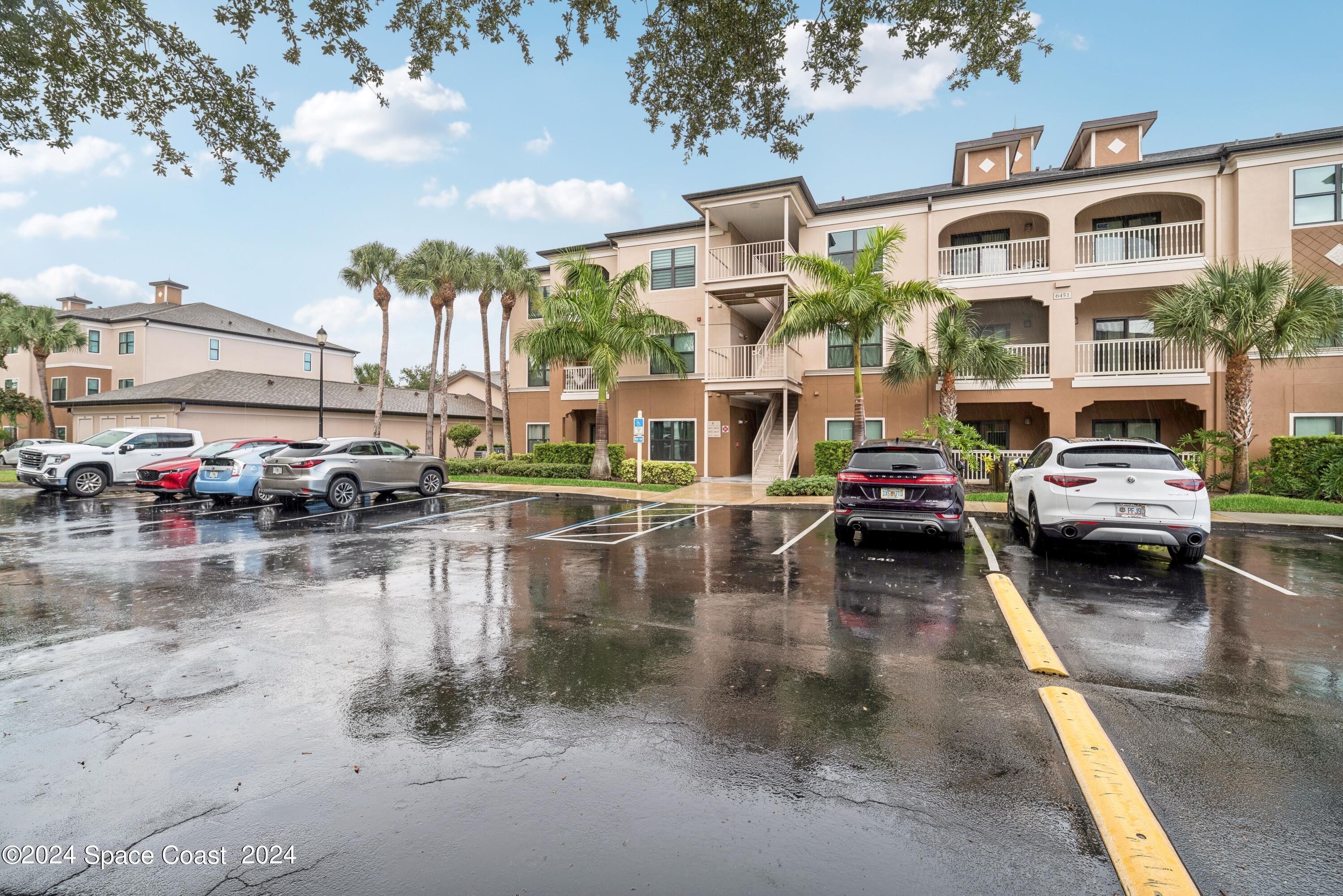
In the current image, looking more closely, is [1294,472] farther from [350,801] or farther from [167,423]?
[167,423]

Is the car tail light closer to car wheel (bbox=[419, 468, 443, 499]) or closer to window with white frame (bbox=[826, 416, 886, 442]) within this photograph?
window with white frame (bbox=[826, 416, 886, 442])

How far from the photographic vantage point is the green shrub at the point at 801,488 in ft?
57.8

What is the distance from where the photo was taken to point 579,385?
2516 centimetres

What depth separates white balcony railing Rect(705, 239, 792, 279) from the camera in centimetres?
2181

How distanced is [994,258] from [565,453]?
16546 millimetres

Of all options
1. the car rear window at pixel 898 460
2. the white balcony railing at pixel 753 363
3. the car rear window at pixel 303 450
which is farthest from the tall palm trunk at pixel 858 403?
the car rear window at pixel 303 450

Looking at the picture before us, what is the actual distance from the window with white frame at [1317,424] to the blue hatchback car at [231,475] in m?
27.0

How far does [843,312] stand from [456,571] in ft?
41.2

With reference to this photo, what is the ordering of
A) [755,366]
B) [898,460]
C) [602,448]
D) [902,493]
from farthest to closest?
1. [602,448]
2. [755,366]
3. [898,460]
4. [902,493]

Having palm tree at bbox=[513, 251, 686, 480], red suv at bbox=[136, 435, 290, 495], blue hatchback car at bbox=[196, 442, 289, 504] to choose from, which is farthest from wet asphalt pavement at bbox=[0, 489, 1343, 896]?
palm tree at bbox=[513, 251, 686, 480]

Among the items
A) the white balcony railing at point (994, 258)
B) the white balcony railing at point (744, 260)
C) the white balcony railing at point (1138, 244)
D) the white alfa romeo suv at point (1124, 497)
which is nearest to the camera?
the white alfa romeo suv at point (1124, 497)

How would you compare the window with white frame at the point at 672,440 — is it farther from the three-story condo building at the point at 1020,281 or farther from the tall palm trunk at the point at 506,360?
the tall palm trunk at the point at 506,360

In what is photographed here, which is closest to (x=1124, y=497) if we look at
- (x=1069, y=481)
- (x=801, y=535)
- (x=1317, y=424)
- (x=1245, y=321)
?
(x=1069, y=481)

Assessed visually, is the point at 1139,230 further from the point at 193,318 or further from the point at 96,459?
the point at 193,318
